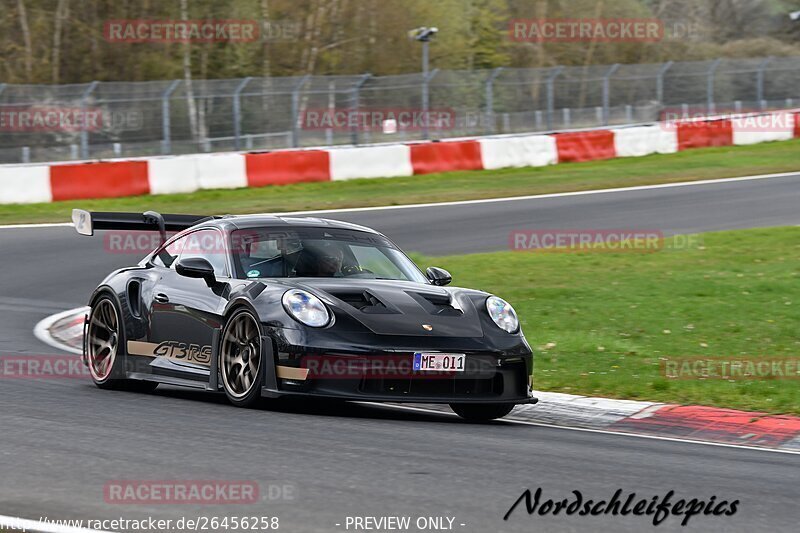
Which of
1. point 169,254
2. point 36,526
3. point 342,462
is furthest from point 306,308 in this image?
point 36,526

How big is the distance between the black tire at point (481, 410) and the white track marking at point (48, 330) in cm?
448

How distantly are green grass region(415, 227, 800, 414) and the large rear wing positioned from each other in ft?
9.76

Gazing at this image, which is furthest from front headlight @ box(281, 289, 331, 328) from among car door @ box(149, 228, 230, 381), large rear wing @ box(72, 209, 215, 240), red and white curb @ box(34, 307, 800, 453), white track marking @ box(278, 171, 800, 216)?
white track marking @ box(278, 171, 800, 216)

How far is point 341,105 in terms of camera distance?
2828 centimetres

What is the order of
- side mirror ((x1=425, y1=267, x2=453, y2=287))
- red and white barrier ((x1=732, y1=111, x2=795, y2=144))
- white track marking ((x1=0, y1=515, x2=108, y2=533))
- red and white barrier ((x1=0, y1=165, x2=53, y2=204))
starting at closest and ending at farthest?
1. white track marking ((x1=0, y1=515, x2=108, y2=533))
2. side mirror ((x1=425, y1=267, x2=453, y2=287))
3. red and white barrier ((x1=0, y1=165, x2=53, y2=204))
4. red and white barrier ((x1=732, y1=111, x2=795, y2=144))

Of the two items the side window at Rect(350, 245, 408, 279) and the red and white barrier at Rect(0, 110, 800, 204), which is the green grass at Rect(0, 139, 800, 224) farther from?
the side window at Rect(350, 245, 408, 279)

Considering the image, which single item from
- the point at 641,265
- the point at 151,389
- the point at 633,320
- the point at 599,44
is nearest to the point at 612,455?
the point at 151,389

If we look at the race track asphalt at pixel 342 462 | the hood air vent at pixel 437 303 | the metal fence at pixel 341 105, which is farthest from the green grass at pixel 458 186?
the hood air vent at pixel 437 303

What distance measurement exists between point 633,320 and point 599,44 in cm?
4175

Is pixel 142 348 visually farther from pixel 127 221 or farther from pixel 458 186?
pixel 458 186

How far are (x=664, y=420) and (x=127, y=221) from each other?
162 inches

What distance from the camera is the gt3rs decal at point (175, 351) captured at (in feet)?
28.9

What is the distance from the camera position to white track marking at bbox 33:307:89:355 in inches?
481

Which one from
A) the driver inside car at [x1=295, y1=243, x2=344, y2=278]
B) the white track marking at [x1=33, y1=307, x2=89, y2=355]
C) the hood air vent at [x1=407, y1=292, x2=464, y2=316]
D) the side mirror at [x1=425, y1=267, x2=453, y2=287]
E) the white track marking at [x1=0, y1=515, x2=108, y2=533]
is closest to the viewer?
the white track marking at [x1=0, y1=515, x2=108, y2=533]
